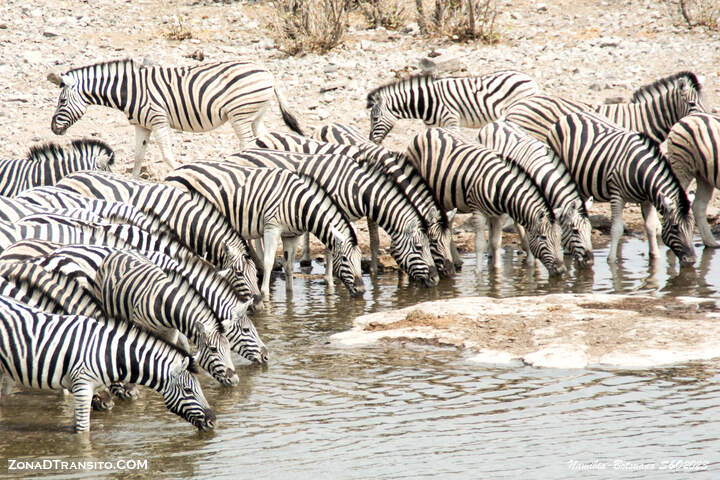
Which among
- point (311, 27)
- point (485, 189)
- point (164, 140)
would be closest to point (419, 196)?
point (485, 189)

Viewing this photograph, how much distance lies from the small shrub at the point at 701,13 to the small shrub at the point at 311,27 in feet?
23.2

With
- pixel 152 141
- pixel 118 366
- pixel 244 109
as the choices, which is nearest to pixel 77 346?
pixel 118 366

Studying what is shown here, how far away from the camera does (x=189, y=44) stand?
66.0ft

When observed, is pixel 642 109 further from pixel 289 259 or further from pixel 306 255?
pixel 289 259

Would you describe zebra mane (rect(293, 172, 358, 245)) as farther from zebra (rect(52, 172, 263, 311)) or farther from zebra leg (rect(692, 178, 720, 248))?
zebra leg (rect(692, 178, 720, 248))

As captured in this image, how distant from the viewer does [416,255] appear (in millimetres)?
11984

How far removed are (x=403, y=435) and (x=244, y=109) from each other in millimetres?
8612

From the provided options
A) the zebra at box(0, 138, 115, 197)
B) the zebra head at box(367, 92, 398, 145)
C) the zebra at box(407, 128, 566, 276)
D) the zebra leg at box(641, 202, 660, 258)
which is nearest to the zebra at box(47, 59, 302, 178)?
the zebra at box(0, 138, 115, 197)

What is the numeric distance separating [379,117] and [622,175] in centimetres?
442

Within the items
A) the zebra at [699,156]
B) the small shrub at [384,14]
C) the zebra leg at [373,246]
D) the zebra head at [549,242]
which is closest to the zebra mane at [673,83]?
the zebra at [699,156]

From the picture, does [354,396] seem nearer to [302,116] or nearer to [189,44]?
[302,116]

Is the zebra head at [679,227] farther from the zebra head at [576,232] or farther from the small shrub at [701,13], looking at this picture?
the small shrub at [701,13]

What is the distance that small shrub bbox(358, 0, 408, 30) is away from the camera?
2119cm

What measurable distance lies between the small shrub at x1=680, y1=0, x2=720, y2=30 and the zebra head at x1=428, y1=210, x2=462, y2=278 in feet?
35.0
